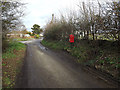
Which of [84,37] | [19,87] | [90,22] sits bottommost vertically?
[19,87]

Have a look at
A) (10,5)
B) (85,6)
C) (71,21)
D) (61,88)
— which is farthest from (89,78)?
(10,5)

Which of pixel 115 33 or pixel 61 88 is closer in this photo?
pixel 61 88

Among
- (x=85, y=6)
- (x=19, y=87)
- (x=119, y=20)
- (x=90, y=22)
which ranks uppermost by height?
(x=85, y=6)

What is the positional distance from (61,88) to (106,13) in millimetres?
5575

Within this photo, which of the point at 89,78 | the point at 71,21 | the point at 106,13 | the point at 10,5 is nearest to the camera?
the point at 89,78

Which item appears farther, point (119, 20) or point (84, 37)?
point (84, 37)

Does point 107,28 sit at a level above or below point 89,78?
above

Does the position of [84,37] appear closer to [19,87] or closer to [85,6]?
[85,6]

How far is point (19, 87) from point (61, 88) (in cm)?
168

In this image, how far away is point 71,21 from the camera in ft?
35.3

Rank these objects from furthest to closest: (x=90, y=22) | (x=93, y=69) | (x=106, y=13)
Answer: (x=90, y=22)
(x=106, y=13)
(x=93, y=69)

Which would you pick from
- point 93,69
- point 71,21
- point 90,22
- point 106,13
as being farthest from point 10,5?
point 93,69

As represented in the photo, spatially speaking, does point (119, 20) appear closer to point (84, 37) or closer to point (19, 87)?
point (84, 37)

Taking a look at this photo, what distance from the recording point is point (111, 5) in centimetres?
532
